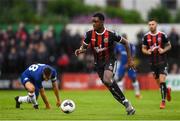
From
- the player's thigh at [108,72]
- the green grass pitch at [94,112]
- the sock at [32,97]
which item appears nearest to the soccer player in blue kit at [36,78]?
the sock at [32,97]

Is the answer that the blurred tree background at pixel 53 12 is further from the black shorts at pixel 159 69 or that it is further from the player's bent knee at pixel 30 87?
the player's bent knee at pixel 30 87

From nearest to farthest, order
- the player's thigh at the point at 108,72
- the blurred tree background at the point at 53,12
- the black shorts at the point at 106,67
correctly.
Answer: the player's thigh at the point at 108,72 < the black shorts at the point at 106,67 < the blurred tree background at the point at 53,12

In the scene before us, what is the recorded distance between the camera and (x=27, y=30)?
1676 inches

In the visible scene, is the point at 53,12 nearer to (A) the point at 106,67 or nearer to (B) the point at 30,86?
(B) the point at 30,86

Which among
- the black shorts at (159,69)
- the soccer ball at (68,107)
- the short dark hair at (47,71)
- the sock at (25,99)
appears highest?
the short dark hair at (47,71)

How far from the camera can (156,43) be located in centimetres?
2520

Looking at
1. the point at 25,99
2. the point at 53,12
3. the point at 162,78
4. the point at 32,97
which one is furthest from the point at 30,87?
the point at 53,12

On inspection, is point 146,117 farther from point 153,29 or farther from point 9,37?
point 9,37

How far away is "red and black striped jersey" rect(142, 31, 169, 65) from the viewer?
82.6 ft

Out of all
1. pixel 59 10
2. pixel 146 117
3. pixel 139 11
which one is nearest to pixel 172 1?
pixel 139 11

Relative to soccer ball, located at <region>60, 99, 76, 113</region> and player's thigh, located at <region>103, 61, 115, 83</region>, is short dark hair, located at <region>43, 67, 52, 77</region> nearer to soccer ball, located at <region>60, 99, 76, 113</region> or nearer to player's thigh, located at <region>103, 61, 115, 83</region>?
soccer ball, located at <region>60, 99, 76, 113</region>

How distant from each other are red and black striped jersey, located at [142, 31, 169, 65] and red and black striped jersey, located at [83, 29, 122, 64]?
4206mm

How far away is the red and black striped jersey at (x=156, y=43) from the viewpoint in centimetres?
2519

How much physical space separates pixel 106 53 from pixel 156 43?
4393 millimetres
